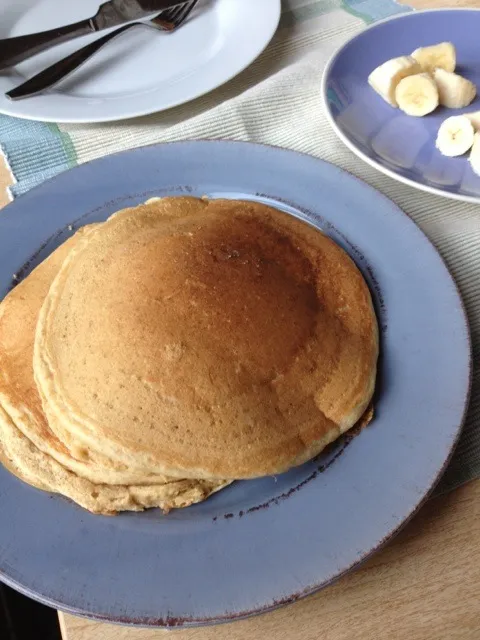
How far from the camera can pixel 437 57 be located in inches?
48.9

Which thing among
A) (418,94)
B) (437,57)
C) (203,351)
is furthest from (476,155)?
→ (203,351)

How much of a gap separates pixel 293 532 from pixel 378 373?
0.80 feet

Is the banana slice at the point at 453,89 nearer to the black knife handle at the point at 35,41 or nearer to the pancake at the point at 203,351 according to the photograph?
the pancake at the point at 203,351

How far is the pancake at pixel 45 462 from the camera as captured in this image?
26.5 inches

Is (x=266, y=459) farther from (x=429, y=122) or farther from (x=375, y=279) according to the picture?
(x=429, y=122)

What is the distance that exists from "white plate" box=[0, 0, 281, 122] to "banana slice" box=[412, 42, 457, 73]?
329 millimetres

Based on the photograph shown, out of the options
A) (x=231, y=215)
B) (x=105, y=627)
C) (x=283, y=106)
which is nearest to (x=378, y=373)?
(x=231, y=215)

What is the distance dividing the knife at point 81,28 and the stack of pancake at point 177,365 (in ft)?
2.20

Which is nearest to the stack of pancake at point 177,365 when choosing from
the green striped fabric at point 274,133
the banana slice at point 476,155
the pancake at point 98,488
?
the pancake at point 98,488

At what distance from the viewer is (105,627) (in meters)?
0.63

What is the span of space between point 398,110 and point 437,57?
0.57ft

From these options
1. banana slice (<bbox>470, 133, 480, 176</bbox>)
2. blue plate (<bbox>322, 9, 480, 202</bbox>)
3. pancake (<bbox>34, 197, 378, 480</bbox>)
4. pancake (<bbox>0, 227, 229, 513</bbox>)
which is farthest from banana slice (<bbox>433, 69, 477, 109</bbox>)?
pancake (<bbox>0, 227, 229, 513</bbox>)

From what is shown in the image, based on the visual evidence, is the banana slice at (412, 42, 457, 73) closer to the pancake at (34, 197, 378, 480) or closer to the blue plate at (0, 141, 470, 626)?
the blue plate at (0, 141, 470, 626)

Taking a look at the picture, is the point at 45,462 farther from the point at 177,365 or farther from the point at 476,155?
the point at 476,155
